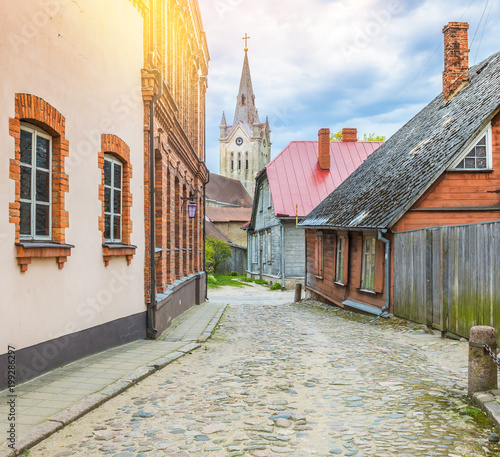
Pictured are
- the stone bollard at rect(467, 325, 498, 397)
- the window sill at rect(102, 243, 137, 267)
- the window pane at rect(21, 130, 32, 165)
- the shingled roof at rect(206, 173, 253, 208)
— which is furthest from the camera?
the shingled roof at rect(206, 173, 253, 208)

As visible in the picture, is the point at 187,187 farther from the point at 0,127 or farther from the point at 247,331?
the point at 0,127

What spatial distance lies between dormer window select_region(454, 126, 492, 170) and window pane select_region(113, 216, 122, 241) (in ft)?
26.9

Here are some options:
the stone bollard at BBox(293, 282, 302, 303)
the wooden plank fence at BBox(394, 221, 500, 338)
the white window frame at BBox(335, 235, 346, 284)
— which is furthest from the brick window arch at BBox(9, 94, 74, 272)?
the stone bollard at BBox(293, 282, 302, 303)

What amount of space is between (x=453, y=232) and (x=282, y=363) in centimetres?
378

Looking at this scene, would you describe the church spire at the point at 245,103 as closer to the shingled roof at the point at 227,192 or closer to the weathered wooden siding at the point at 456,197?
the shingled roof at the point at 227,192

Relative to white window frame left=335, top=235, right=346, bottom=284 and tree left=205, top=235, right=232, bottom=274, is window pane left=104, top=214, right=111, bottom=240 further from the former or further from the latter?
tree left=205, top=235, right=232, bottom=274

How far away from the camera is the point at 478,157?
12992mm

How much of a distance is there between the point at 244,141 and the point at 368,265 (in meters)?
78.1

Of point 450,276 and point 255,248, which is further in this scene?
point 255,248

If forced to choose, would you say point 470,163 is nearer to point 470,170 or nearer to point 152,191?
point 470,170

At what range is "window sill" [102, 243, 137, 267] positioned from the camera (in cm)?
A: 802

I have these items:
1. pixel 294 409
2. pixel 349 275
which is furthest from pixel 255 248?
pixel 294 409

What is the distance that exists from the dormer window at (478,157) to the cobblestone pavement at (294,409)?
5476 mm

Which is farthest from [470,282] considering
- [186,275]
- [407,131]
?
[407,131]
